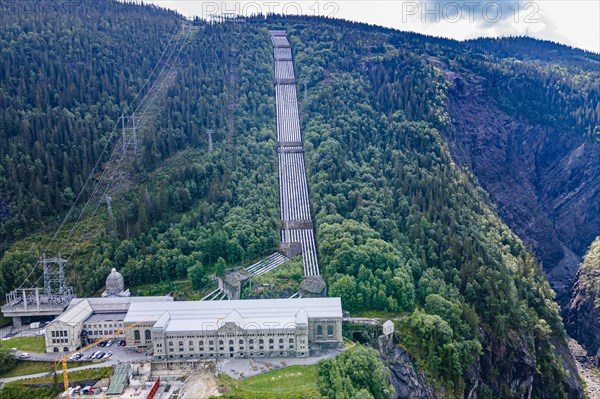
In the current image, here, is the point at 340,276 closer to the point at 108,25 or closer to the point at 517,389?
the point at 517,389

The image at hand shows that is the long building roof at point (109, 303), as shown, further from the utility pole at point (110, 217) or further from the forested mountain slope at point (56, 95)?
the forested mountain slope at point (56, 95)

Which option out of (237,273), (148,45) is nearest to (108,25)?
(148,45)

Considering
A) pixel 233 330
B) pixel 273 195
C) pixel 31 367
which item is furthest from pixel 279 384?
pixel 273 195

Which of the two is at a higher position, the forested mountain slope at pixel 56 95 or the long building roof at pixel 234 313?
the forested mountain slope at pixel 56 95

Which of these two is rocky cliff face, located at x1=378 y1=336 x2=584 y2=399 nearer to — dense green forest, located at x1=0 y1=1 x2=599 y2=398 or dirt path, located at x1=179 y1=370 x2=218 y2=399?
dense green forest, located at x1=0 y1=1 x2=599 y2=398

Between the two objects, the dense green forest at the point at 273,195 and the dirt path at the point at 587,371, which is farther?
the dirt path at the point at 587,371

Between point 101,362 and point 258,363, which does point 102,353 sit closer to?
point 101,362

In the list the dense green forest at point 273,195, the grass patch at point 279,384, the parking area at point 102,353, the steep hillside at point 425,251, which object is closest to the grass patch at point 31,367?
the parking area at point 102,353

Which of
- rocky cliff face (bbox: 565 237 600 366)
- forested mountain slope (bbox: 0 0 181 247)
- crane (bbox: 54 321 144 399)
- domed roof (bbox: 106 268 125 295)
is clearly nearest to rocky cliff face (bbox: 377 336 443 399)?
crane (bbox: 54 321 144 399)
